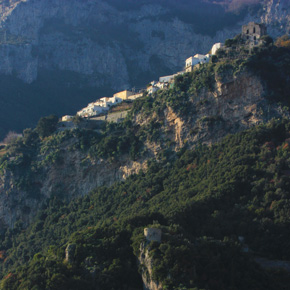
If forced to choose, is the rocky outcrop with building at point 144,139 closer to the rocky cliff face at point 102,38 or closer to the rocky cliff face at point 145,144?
the rocky cliff face at point 145,144

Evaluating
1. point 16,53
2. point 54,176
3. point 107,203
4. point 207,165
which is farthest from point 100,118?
point 16,53

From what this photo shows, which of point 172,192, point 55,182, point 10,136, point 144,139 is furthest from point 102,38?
point 172,192

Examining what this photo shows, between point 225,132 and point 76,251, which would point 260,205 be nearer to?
point 225,132

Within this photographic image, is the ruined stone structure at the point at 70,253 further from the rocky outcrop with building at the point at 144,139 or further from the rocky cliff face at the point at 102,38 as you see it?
the rocky cliff face at the point at 102,38

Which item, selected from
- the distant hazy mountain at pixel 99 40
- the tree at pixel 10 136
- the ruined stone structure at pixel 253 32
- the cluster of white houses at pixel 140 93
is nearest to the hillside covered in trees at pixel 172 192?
the ruined stone structure at pixel 253 32

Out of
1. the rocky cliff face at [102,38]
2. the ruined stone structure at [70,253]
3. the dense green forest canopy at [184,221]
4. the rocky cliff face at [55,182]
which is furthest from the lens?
the rocky cliff face at [102,38]

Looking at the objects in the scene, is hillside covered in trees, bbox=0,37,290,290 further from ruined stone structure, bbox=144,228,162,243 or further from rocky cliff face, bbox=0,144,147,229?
ruined stone structure, bbox=144,228,162,243

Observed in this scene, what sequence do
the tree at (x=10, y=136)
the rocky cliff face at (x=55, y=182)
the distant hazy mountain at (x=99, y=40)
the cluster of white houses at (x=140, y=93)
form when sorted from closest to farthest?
the rocky cliff face at (x=55, y=182)
the cluster of white houses at (x=140, y=93)
the tree at (x=10, y=136)
the distant hazy mountain at (x=99, y=40)

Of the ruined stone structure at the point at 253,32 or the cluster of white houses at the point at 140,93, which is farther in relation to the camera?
the cluster of white houses at the point at 140,93

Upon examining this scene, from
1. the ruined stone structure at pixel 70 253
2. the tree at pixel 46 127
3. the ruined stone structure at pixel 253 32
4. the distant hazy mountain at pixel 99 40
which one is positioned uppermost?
the distant hazy mountain at pixel 99 40

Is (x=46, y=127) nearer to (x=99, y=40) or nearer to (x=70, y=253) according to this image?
(x=70, y=253)

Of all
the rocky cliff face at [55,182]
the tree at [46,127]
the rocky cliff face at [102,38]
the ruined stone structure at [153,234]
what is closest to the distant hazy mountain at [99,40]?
the rocky cliff face at [102,38]

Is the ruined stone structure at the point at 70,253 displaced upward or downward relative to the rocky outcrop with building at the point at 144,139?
downward
